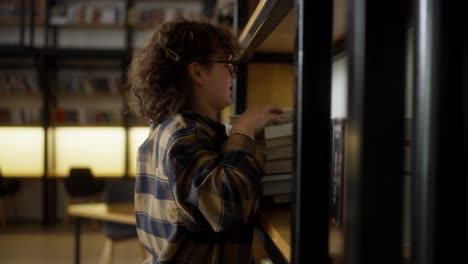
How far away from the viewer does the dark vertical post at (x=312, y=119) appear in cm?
61

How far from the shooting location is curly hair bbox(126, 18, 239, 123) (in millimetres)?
1152

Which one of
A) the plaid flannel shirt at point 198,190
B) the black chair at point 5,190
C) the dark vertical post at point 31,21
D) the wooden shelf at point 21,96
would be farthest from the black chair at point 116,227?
the wooden shelf at point 21,96

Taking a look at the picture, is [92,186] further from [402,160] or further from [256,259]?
[402,160]

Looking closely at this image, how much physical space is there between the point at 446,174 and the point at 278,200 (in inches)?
33.1

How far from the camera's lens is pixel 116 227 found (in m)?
3.92

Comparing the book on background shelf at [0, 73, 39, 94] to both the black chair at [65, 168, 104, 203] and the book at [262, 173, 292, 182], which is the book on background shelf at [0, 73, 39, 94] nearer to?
the black chair at [65, 168, 104, 203]

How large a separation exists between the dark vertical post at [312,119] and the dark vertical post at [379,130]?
0.75ft

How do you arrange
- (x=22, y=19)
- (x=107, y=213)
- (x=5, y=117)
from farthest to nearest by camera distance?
(x=5, y=117), (x=22, y=19), (x=107, y=213)

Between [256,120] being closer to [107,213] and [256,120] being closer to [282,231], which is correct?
[282,231]

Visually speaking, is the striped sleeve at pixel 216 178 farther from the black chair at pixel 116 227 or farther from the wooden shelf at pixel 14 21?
the wooden shelf at pixel 14 21

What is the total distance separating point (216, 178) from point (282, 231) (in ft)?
0.56

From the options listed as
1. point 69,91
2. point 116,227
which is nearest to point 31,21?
point 69,91

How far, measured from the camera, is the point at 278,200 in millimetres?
1159

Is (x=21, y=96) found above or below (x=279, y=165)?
above
